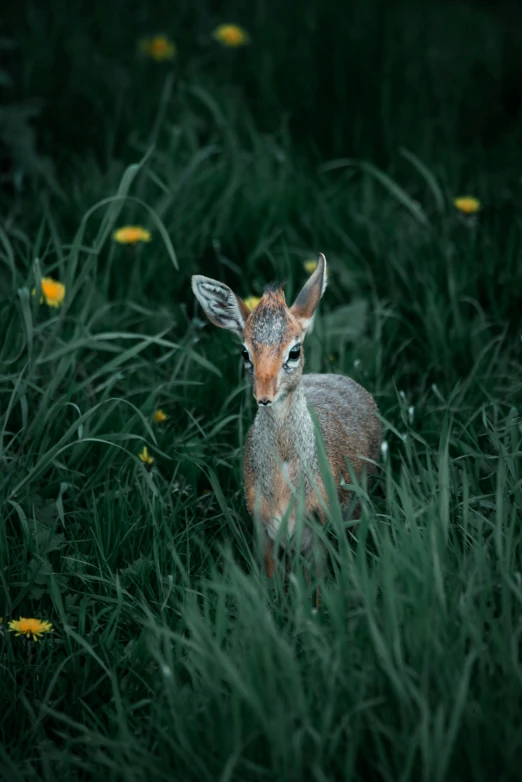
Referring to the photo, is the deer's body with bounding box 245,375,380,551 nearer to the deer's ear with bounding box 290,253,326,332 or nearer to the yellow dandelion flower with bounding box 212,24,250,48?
the deer's ear with bounding box 290,253,326,332

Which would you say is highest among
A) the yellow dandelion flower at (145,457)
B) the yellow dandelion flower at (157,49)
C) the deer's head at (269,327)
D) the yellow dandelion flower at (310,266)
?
the yellow dandelion flower at (157,49)

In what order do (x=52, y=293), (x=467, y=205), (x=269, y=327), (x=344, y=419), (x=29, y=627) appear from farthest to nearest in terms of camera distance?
(x=467, y=205), (x=52, y=293), (x=344, y=419), (x=269, y=327), (x=29, y=627)

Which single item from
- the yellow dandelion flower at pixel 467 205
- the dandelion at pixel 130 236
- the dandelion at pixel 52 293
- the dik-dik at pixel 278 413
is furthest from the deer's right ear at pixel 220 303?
the yellow dandelion flower at pixel 467 205

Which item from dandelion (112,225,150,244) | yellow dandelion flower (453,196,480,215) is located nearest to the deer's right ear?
dandelion (112,225,150,244)

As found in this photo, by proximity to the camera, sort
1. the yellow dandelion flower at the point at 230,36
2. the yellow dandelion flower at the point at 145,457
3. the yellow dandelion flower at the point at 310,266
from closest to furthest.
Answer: the yellow dandelion flower at the point at 145,457 < the yellow dandelion flower at the point at 310,266 < the yellow dandelion flower at the point at 230,36

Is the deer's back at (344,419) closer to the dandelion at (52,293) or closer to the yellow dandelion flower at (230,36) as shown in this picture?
the dandelion at (52,293)

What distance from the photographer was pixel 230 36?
6.22 meters

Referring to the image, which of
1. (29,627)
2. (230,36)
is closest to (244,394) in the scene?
(29,627)

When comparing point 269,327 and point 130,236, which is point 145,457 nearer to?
point 269,327

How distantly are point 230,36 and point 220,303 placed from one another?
359cm

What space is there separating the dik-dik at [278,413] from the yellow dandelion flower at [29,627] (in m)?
0.73

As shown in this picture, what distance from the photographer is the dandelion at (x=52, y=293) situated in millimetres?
3996

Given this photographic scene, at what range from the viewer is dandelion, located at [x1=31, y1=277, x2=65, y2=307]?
4.00 meters

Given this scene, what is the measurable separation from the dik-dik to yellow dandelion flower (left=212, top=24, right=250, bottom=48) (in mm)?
3542
